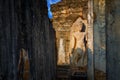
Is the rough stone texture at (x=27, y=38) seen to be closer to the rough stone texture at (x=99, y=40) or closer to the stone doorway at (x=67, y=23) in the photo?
the rough stone texture at (x=99, y=40)

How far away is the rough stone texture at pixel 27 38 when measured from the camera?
4.87m

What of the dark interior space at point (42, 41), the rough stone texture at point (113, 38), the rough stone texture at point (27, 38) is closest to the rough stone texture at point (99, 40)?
the dark interior space at point (42, 41)

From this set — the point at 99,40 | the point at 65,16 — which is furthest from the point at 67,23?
the point at 99,40

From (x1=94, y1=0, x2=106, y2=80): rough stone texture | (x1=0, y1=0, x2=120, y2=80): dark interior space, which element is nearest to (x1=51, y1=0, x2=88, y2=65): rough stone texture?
(x1=0, y1=0, x2=120, y2=80): dark interior space

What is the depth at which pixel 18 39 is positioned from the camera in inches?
214

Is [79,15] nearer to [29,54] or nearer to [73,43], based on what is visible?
[73,43]

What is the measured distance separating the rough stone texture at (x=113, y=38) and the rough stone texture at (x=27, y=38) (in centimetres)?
165

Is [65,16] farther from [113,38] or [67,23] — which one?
[113,38]

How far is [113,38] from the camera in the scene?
6.40 meters

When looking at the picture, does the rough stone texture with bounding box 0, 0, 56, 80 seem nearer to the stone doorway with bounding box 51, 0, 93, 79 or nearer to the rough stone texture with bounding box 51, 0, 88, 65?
the stone doorway with bounding box 51, 0, 93, 79

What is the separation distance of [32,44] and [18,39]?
1038 millimetres

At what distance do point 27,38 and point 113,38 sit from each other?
1.85m

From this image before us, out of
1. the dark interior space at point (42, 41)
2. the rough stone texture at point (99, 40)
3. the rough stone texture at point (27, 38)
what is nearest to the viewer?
the rough stone texture at point (27, 38)

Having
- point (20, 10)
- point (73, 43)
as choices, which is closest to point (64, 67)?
point (73, 43)
